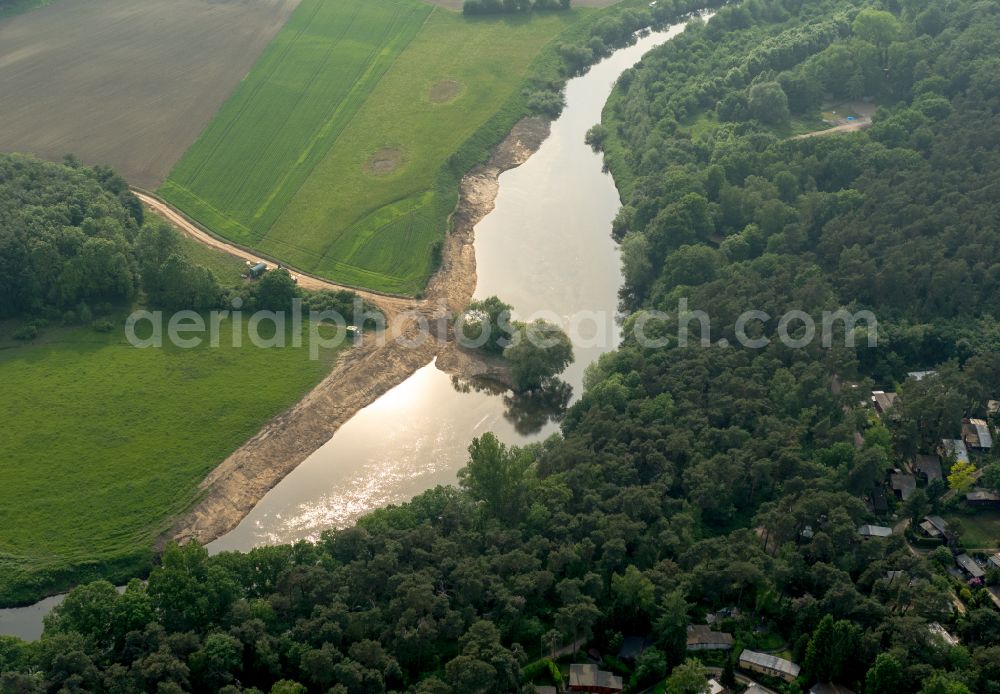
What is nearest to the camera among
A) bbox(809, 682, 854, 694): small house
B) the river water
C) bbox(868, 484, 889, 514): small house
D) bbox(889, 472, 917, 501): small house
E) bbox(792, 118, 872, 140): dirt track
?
bbox(809, 682, 854, 694): small house

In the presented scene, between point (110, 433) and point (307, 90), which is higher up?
point (307, 90)

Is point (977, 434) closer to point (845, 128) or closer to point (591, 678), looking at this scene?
point (591, 678)

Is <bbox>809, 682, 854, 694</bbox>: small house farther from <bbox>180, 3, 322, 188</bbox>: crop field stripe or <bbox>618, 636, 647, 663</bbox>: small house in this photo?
<bbox>180, 3, 322, 188</bbox>: crop field stripe

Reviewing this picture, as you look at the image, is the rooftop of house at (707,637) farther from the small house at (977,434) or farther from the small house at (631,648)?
the small house at (977,434)

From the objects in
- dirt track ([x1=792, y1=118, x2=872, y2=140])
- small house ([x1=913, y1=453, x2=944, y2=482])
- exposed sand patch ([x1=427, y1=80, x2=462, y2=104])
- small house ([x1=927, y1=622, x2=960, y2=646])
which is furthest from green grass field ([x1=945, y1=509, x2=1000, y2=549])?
exposed sand patch ([x1=427, y1=80, x2=462, y2=104])

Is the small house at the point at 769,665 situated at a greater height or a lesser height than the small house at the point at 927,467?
lesser

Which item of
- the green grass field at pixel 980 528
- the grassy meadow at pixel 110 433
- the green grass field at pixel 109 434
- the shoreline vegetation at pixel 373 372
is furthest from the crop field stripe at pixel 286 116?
the green grass field at pixel 980 528

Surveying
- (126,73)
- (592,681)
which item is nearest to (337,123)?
(126,73)
